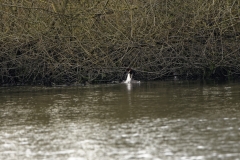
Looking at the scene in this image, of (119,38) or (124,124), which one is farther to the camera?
(119,38)

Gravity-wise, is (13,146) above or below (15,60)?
below

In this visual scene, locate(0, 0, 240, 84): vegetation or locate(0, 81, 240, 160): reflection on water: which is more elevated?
locate(0, 0, 240, 84): vegetation

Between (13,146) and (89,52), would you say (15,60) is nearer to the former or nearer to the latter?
(89,52)

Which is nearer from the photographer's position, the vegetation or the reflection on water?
the reflection on water

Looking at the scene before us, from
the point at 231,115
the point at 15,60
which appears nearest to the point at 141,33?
the point at 15,60

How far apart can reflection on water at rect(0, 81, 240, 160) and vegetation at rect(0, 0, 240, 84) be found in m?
2.25

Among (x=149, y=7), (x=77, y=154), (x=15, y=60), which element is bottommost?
(x=77, y=154)

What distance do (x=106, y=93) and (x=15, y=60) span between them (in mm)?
4965

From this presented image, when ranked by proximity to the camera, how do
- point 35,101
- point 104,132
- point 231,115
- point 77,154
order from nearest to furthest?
point 77,154
point 104,132
point 231,115
point 35,101

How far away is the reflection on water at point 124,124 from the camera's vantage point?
26.7 ft

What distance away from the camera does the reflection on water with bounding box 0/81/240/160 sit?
8.14m

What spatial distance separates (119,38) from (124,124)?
8.38 meters

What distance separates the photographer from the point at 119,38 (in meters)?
18.6

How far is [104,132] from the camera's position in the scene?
9.70 meters
